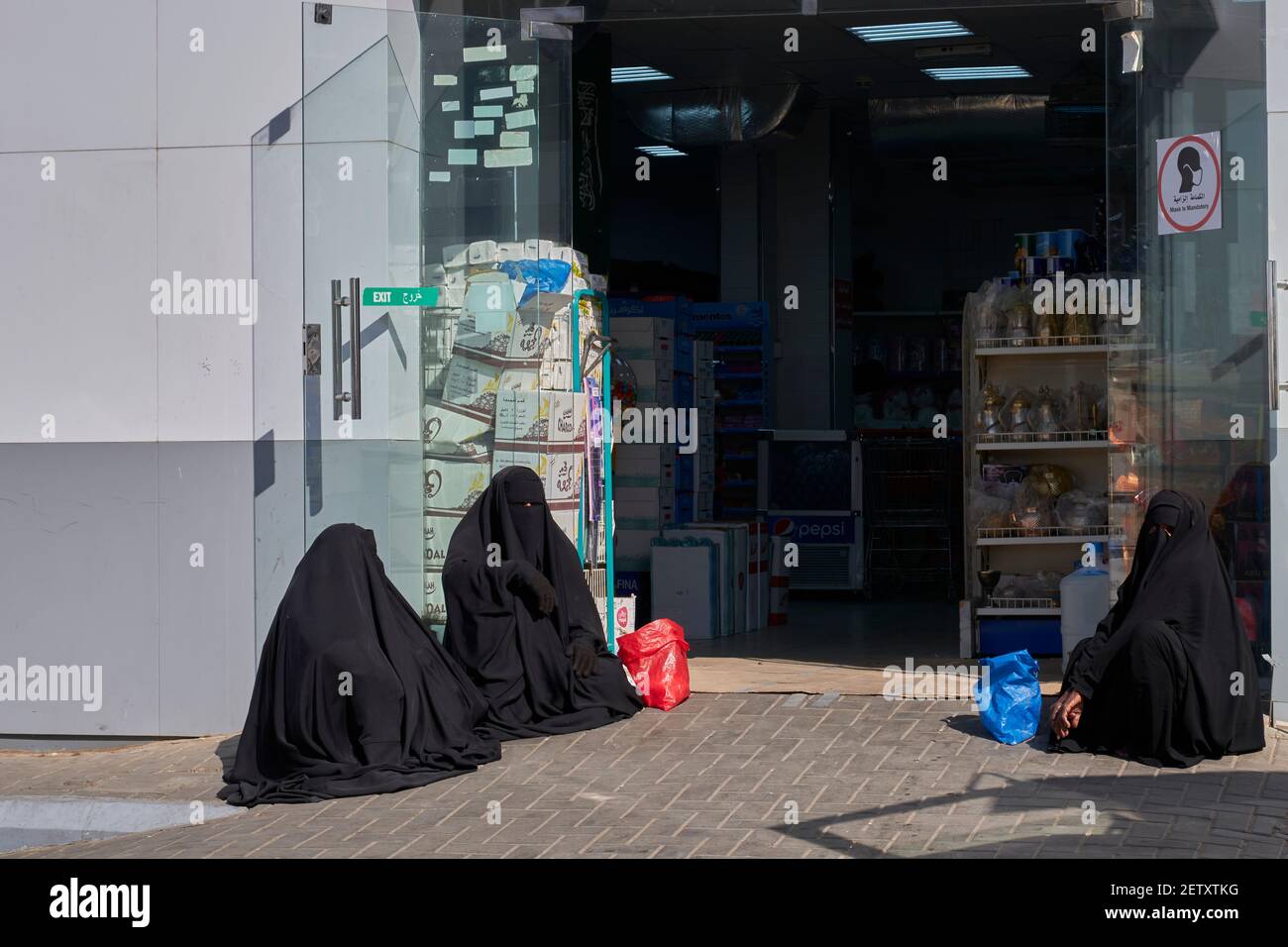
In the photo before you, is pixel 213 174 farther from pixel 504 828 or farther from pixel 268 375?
pixel 504 828

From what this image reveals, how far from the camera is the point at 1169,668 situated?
5.96 metres

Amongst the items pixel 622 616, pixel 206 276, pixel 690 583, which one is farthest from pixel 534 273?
pixel 690 583

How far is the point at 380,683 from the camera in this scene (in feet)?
19.7

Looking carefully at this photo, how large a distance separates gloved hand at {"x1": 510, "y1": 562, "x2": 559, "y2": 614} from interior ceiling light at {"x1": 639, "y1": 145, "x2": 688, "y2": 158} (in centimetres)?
865

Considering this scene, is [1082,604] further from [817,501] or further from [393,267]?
[817,501]

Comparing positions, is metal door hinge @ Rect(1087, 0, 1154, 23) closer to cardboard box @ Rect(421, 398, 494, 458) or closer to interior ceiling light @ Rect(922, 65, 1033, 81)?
cardboard box @ Rect(421, 398, 494, 458)

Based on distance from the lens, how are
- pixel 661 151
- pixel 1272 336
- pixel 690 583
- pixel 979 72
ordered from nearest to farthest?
pixel 1272 336
pixel 690 583
pixel 979 72
pixel 661 151

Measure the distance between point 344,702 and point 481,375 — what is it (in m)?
1.94

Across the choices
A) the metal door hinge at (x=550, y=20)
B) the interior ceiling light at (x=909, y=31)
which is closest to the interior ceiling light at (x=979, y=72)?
the interior ceiling light at (x=909, y=31)

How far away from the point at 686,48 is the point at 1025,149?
3299mm

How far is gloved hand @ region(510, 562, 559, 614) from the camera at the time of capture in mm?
6828

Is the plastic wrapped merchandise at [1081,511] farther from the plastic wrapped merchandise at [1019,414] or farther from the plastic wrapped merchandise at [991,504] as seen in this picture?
the plastic wrapped merchandise at [1019,414]

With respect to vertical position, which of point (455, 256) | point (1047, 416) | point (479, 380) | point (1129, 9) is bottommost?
point (1047, 416)

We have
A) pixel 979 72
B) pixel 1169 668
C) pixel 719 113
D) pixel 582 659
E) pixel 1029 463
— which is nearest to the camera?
pixel 1169 668
